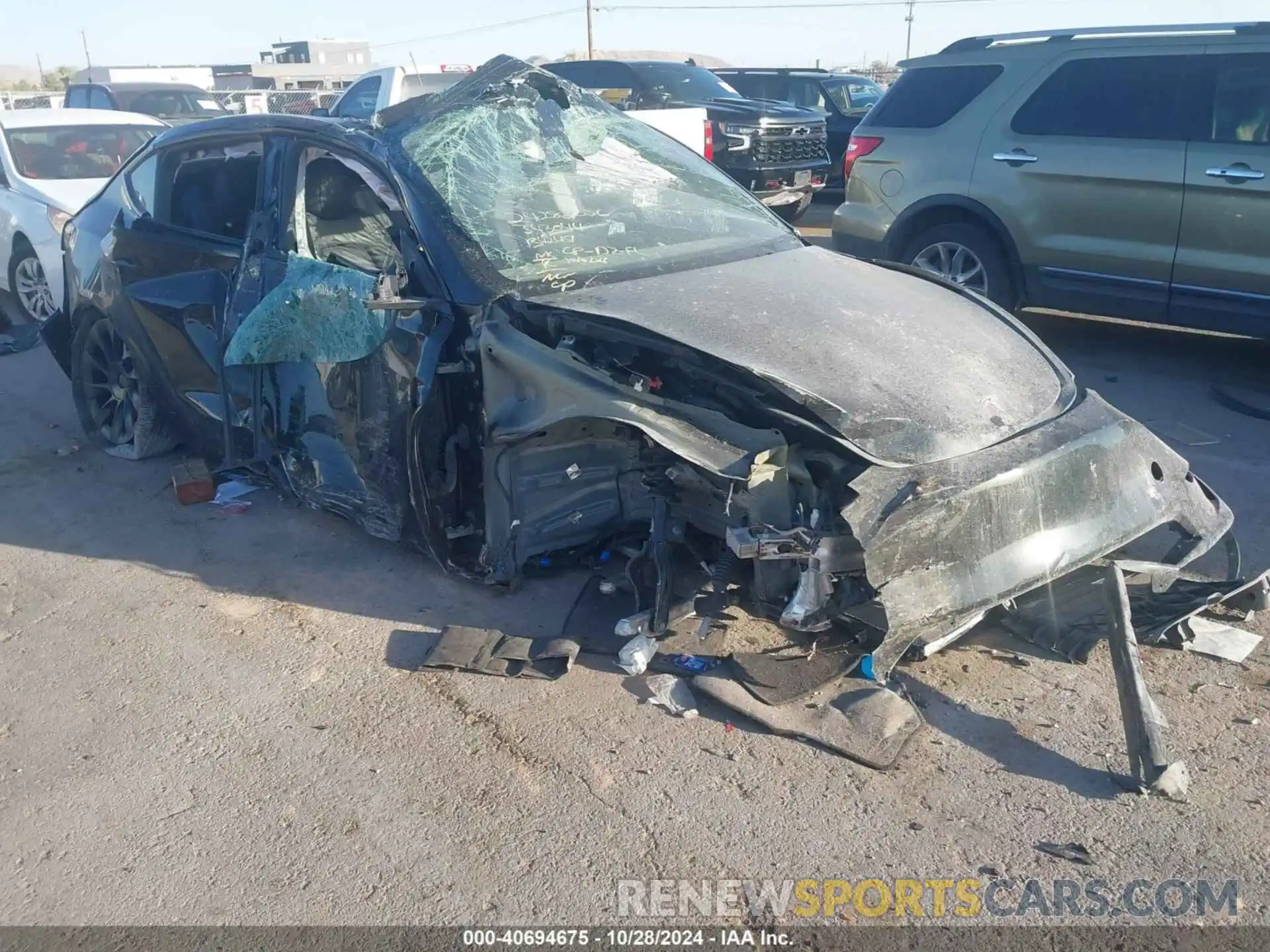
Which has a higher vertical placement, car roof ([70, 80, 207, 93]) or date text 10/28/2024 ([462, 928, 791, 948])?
car roof ([70, 80, 207, 93])

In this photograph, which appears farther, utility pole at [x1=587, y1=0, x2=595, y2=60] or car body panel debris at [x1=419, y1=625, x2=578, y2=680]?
utility pole at [x1=587, y1=0, x2=595, y2=60]

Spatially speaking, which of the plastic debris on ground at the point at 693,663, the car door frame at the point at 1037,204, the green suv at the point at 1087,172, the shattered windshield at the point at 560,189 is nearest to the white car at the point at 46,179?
the shattered windshield at the point at 560,189

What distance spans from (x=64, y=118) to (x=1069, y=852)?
1018cm

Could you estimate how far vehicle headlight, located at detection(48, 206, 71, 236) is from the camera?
820cm

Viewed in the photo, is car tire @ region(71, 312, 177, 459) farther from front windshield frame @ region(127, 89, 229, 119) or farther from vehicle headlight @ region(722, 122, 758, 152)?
front windshield frame @ region(127, 89, 229, 119)

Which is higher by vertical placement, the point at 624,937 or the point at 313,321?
the point at 313,321

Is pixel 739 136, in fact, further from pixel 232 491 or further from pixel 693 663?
pixel 693 663

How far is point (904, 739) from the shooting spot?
127 inches

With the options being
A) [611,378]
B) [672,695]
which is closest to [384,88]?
[611,378]

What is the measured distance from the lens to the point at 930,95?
7.45 m

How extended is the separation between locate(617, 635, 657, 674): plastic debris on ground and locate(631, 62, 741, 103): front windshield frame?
34.1 ft

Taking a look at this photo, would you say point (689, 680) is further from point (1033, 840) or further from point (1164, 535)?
point (1164, 535)

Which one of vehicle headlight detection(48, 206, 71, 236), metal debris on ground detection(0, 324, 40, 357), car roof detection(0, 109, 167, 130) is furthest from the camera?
car roof detection(0, 109, 167, 130)

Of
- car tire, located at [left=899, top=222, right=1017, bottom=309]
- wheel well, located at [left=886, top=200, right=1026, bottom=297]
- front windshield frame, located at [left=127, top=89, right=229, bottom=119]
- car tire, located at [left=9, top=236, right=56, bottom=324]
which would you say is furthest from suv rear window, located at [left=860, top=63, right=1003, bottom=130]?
front windshield frame, located at [left=127, top=89, right=229, bottom=119]
